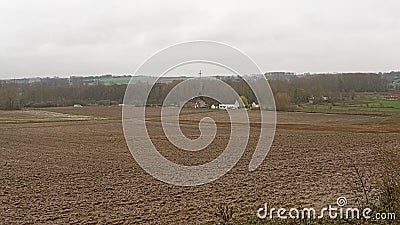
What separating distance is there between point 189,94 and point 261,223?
17.9 meters

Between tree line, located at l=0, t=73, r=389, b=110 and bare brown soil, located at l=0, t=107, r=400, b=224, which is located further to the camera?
tree line, located at l=0, t=73, r=389, b=110

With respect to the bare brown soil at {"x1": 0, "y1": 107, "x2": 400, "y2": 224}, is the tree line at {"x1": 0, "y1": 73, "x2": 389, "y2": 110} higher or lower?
higher

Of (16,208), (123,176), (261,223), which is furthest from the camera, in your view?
(123,176)

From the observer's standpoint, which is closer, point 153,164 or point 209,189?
point 209,189

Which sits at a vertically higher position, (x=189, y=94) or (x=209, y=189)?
(x=189, y=94)

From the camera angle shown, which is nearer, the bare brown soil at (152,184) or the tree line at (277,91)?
the bare brown soil at (152,184)

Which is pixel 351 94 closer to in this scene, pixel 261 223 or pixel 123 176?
pixel 123 176

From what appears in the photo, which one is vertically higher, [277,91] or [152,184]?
[277,91]

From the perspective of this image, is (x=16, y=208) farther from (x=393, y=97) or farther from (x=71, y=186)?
(x=393, y=97)

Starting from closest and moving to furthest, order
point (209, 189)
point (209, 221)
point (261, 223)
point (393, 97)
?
point (261, 223) → point (209, 221) → point (209, 189) → point (393, 97)

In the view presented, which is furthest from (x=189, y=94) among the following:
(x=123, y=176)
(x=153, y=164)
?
(x=123, y=176)

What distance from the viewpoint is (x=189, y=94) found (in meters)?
26.6

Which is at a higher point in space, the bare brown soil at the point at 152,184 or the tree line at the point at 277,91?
the tree line at the point at 277,91

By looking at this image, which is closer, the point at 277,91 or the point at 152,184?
the point at 152,184
